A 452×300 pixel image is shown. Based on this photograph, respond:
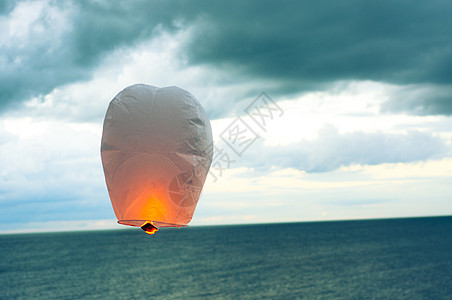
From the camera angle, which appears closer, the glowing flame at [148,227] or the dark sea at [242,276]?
the glowing flame at [148,227]

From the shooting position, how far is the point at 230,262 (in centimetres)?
6656

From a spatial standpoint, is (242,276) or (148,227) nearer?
(148,227)

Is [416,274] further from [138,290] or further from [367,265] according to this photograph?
[138,290]

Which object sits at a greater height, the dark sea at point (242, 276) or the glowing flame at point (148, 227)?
the glowing flame at point (148, 227)

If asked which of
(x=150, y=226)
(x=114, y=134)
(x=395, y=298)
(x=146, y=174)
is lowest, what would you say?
(x=395, y=298)

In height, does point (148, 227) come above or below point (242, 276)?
above

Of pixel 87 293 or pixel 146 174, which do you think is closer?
pixel 146 174

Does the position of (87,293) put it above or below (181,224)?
below

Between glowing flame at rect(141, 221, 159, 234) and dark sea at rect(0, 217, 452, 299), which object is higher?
glowing flame at rect(141, 221, 159, 234)

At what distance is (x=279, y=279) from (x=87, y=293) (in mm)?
21623

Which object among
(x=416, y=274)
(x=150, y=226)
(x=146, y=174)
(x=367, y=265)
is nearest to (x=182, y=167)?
(x=146, y=174)

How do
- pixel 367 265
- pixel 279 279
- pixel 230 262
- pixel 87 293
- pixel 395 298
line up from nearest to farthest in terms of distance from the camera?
pixel 395 298
pixel 87 293
pixel 279 279
pixel 367 265
pixel 230 262

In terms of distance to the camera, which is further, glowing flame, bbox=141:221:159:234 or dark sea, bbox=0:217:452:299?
dark sea, bbox=0:217:452:299

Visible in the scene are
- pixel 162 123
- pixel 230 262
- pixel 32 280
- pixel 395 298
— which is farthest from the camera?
pixel 230 262
